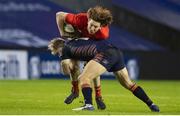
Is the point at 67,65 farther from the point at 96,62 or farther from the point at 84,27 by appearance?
the point at 96,62

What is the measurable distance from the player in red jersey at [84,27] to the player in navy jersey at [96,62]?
0.19 metres

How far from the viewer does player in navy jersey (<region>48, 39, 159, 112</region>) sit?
1084 cm

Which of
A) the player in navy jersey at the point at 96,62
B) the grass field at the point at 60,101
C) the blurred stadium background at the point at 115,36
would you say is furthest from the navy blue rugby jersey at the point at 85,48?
the blurred stadium background at the point at 115,36

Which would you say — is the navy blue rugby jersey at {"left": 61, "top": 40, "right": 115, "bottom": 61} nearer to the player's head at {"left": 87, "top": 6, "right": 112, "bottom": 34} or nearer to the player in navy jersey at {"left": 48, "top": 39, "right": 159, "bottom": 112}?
the player in navy jersey at {"left": 48, "top": 39, "right": 159, "bottom": 112}

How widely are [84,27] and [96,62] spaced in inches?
40.4

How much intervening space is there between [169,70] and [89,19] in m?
13.7

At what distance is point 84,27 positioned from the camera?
38.5 ft

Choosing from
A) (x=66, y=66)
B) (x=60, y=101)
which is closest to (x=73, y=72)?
(x=66, y=66)

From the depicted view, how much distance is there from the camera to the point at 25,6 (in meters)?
24.5

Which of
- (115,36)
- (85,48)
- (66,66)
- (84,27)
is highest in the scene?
(84,27)

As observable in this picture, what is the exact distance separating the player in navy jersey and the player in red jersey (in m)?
0.19

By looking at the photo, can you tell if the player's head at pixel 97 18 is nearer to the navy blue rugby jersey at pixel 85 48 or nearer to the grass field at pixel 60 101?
the navy blue rugby jersey at pixel 85 48

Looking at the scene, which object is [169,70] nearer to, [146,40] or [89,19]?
[146,40]

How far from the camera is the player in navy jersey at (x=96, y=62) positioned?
10844mm
